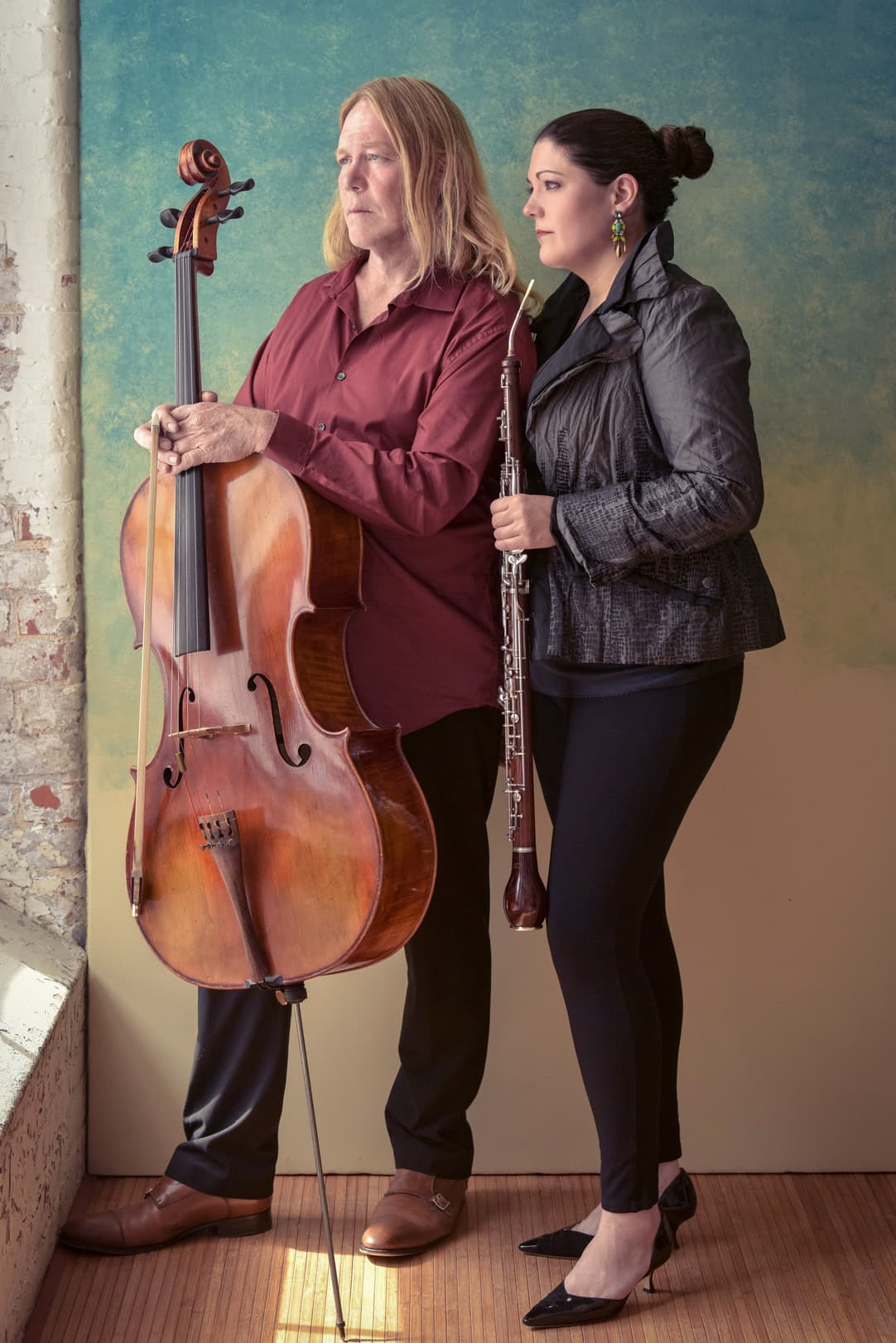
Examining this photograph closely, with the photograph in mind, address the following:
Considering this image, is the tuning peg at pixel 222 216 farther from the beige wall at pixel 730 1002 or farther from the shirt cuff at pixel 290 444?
the beige wall at pixel 730 1002

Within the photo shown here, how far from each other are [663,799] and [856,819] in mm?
766

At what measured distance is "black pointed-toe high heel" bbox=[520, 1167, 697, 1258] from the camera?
2.27 m

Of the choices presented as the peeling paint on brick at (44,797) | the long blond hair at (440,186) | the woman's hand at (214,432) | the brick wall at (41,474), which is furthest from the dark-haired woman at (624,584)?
the peeling paint on brick at (44,797)

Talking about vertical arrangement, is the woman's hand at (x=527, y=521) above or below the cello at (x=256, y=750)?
above

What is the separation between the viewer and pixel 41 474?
2473 millimetres

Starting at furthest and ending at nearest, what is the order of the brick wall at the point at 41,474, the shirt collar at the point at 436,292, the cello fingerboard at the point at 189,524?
1. the brick wall at the point at 41,474
2. the shirt collar at the point at 436,292
3. the cello fingerboard at the point at 189,524

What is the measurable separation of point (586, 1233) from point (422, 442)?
1391mm

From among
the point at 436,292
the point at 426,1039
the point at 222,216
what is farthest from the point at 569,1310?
the point at 222,216

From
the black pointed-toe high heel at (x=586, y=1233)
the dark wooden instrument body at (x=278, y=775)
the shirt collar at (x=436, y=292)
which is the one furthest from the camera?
the black pointed-toe high heel at (x=586, y=1233)

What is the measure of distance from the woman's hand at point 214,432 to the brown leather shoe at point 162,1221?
130 centimetres

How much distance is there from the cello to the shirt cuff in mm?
23

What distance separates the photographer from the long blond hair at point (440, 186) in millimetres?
2111

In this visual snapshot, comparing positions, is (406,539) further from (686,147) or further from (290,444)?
(686,147)

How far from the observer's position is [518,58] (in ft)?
8.05
